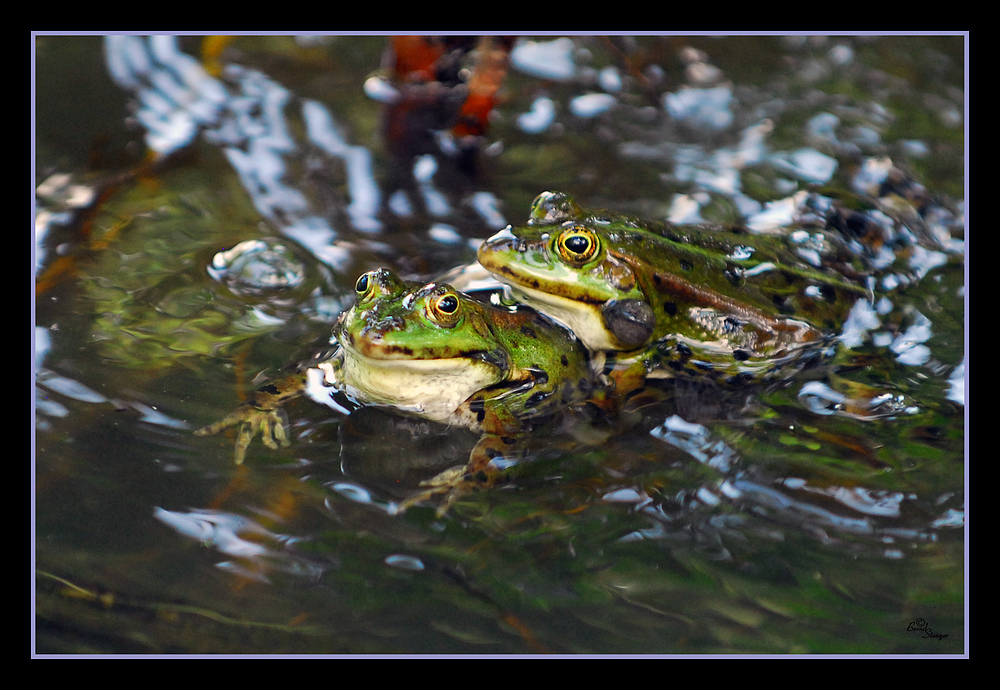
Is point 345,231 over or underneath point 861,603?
over

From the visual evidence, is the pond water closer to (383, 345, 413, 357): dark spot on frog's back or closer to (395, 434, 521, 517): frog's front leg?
(395, 434, 521, 517): frog's front leg

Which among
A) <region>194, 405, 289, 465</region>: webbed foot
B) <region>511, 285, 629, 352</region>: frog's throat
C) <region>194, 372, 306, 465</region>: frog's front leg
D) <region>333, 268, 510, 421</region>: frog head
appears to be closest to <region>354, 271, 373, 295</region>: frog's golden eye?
<region>333, 268, 510, 421</region>: frog head

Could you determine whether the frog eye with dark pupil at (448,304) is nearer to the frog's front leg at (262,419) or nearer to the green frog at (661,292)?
the green frog at (661,292)

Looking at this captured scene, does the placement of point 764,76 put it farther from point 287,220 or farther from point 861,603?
point 861,603

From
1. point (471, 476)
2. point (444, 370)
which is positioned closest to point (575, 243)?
point (444, 370)

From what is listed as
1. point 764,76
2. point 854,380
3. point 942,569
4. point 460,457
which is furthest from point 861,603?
point 764,76

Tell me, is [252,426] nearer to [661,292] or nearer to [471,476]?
[471,476]
